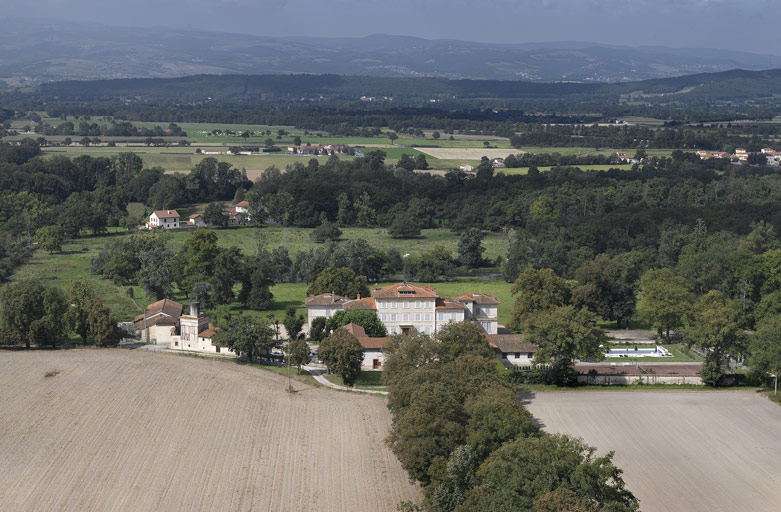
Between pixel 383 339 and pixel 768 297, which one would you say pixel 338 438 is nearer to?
pixel 383 339

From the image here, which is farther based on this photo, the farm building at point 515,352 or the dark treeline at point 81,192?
the dark treeline at point 81,192

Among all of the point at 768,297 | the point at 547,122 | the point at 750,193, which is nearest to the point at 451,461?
the point at 768,297

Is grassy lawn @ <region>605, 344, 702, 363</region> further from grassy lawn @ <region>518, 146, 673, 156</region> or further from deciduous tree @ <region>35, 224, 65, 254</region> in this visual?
grassy lawn @ <region>518, 146, 673, 156</region>

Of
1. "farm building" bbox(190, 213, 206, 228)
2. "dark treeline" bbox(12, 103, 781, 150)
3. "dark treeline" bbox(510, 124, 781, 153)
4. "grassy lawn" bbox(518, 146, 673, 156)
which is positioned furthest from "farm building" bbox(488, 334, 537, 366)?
"dark treeline" bbox(12, 103, 781, 150)

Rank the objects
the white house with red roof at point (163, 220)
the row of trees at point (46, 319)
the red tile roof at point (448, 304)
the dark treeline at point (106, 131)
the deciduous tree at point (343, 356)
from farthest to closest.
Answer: the dark treeline at point (106, 131) < the white house with red roof at point (163, 220) < the red tile roof at point (448, 304) < the row of trees at point (46, 319) < the deciduous tree at point (343, 356)

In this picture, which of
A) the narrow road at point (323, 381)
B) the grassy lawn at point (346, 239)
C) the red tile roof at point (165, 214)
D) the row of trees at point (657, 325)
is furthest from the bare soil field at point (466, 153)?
the narrow road at point (323, 381)

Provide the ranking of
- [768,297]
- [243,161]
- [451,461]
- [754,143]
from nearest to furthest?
[451,461] < [768,297] < [243,161] < [754,143]

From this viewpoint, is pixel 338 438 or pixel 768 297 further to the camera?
pixel 768 297

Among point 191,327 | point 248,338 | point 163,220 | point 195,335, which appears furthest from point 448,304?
point 163,220

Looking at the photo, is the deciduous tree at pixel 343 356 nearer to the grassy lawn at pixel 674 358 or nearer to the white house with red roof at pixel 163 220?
the grassy lawn at pixel 674 358
